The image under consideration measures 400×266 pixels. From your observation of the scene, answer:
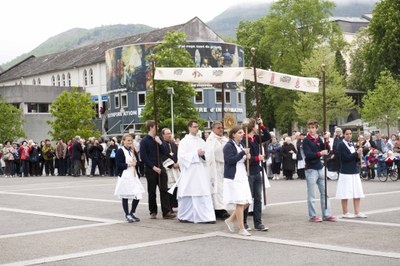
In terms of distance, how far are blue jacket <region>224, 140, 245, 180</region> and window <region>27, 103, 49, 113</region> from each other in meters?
62.3

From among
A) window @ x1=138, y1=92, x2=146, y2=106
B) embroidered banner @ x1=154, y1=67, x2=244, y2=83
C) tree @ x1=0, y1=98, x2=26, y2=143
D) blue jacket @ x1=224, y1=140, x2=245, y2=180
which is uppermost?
window @ x1=138, y1=92, x2=146, y2=106

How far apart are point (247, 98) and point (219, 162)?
6382 cm

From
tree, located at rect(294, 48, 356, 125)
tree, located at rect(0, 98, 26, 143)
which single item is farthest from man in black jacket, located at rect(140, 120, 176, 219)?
tree, located at rect(294, 48, 356, 125)

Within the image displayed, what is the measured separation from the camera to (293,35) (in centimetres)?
6600

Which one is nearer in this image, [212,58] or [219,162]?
[219,162]

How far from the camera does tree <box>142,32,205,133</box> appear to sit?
49.6 metres

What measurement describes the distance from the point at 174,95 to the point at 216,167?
122ft

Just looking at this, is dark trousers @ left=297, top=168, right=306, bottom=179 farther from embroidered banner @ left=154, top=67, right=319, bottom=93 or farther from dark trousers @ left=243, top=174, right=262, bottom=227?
dark trousers @ left=243, top=174, right=262, bottom=227

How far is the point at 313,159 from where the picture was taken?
40.9ft

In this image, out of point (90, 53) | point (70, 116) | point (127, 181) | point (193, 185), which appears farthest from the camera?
point (90, 53)

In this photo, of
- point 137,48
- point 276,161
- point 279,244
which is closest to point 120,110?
point 137,48

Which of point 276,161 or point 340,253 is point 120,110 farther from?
point 340,253

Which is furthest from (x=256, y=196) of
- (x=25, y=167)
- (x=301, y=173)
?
(x=25, y=167)

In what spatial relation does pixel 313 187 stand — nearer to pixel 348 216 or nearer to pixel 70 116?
pixel 348 216
